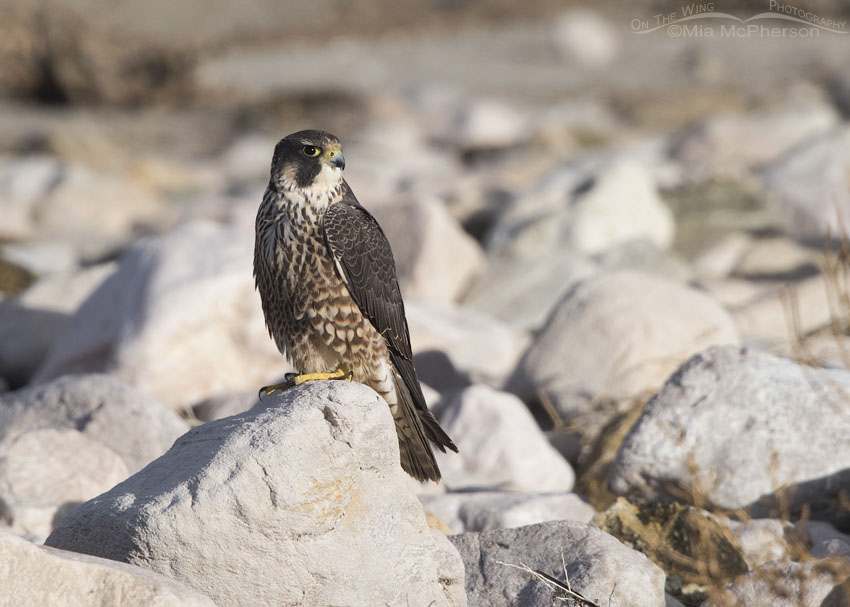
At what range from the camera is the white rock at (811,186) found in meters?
9.95

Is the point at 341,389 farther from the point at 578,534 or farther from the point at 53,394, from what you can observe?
the point at 53,394

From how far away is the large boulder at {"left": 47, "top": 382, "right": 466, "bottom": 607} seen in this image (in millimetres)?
3109

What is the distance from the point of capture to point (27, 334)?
738 centimetres

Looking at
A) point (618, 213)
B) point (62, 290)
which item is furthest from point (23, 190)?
point (618, 213)

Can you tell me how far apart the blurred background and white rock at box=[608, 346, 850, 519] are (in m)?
1.91

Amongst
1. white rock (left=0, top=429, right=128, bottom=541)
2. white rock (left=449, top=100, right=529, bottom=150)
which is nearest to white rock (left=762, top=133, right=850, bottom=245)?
white rock (left=449, top=100, right=529, bottom=150)

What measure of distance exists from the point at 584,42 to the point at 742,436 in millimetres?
20838

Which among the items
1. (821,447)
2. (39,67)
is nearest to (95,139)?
(39,67)

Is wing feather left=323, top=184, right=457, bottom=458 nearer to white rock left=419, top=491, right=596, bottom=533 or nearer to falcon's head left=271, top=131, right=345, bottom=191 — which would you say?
falcon's head left=271, top=131, right=345, bottom=191

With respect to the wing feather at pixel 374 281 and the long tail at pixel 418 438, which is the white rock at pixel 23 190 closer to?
the wing feather at pixel 374 281

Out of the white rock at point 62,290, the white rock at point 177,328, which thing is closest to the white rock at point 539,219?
the white rock at point 177,328

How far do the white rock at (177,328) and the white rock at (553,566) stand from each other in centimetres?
277

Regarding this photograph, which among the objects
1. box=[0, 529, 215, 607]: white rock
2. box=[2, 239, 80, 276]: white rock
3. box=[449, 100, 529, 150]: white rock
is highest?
box=[449, 100, 529, 150]: white rock

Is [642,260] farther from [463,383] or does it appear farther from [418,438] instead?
[418,438]
